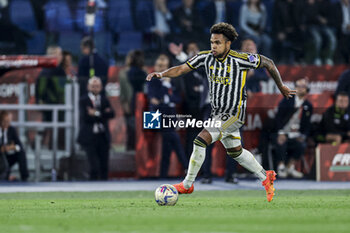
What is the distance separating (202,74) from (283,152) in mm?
2031

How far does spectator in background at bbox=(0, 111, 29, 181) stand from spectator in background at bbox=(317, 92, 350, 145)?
518cm

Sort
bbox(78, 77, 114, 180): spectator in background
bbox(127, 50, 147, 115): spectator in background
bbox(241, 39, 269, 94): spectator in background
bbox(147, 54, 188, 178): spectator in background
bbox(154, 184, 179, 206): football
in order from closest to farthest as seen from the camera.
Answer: bbox(154, 184, 179, 206): football → bbox(147, 54, 188, 178): spectator in background → bbox(78, 77, 114, 180): spectator in background → bbox(241, 39, 269, 94): spectator in background → bbox(127, 50, 147, 115): spectator in background

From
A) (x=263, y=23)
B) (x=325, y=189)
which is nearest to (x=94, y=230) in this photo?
(x=325, y=189)

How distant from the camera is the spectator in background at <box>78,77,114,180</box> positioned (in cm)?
1403

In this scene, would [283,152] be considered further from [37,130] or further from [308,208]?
[308,208]

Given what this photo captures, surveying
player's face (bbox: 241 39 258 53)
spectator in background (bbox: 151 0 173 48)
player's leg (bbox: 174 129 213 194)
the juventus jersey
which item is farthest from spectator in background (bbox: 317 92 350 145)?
player's leg (bbox: 174 129 213 194)

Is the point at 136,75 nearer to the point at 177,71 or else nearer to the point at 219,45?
the point at 177,71

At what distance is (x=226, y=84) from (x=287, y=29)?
30.6 ft

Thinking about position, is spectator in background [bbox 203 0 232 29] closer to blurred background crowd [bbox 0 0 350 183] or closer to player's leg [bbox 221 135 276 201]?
blurred background crowd [bbox 0 0 350 183]

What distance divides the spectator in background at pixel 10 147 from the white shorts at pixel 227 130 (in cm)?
559

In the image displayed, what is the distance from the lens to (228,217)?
7645mm

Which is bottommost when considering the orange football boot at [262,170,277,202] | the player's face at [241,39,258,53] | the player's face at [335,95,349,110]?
the orange football boot at [262,170,277,202]

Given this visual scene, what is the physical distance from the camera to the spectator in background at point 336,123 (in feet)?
46.5

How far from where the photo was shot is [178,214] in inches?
313
